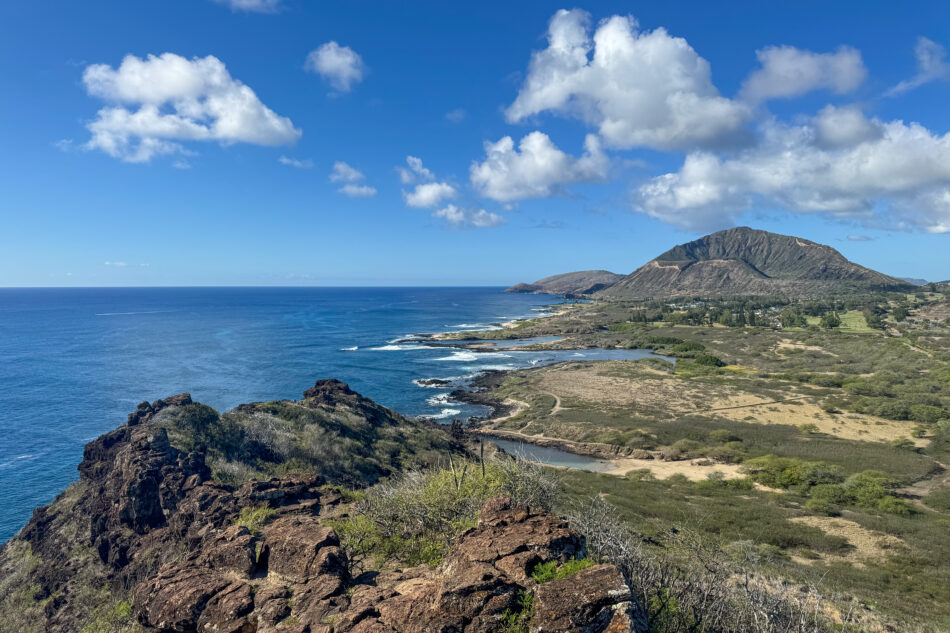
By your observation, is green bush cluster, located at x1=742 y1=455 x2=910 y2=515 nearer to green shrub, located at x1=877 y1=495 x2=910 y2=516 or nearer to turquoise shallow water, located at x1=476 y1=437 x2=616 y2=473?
green shrub, located at x1=877 y1=495 x2=910 y2=516

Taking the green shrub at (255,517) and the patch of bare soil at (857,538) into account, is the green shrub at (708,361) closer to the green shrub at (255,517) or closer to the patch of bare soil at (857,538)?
the patch of bare soil at (857,538)

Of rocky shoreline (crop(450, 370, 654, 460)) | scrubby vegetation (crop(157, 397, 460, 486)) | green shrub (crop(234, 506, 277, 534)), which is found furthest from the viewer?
rocky shoreline (crop(450, 370, 654, 460))

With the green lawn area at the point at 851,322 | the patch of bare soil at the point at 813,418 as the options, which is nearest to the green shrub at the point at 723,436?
the patch of bare soil at the point at 813,418

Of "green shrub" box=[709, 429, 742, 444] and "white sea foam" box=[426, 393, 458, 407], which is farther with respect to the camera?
"white sea foam" box=[426, 393, 458, 407]

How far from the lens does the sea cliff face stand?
28.2ft

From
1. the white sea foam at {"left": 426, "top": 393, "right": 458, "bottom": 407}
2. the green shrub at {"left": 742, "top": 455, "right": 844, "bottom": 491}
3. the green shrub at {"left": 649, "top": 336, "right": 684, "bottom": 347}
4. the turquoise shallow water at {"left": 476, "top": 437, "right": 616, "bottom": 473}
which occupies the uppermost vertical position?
the green shrub at {"left": 649, "top": 336, "right": 684, "bottom": 347}

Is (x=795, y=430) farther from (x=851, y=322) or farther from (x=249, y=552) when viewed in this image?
(x=851, y=322)

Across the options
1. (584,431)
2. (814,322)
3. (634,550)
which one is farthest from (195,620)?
(814,322)

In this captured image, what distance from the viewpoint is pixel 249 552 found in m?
12.4

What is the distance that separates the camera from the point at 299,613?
993 centimetres

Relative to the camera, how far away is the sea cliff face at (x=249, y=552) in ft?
28.2

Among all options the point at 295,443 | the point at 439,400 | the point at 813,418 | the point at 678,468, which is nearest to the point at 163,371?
the point at 439,400

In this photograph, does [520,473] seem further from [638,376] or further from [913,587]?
[638,376]

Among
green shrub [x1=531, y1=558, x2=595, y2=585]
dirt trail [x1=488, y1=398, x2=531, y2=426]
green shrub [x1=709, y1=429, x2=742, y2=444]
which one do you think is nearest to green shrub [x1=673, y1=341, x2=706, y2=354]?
dirt trail [x1=488, y1=398, x2=531, y2=426]
